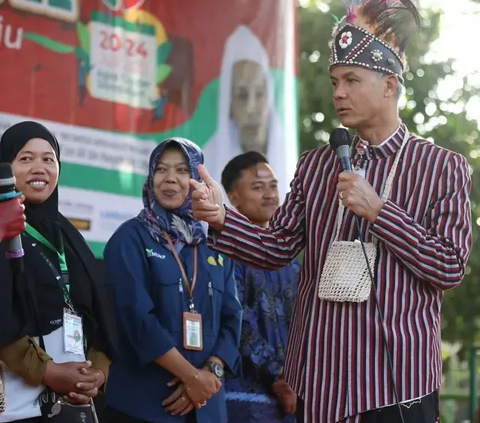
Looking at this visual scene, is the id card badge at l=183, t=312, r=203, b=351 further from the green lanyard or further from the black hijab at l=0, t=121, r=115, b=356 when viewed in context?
the green lanyard

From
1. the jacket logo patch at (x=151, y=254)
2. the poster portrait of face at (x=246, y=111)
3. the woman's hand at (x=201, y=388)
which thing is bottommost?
the woman's hand at (x=201, y=388)

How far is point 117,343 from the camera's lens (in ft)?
13.9

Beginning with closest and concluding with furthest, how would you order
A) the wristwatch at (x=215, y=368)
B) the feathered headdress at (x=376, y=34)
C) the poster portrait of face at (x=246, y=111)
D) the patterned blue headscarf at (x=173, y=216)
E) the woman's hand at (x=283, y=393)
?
1. the feathered headdress at (x=376, y=34)
2. the wristwatch at (x=215, y=368)
3. the patterned blue headscarf at (x=173, y=216)
4. the woman's hand at (x=283, y=393)
5. the poster portrait of face at (x=246, y=111)

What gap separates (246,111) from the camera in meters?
6.06

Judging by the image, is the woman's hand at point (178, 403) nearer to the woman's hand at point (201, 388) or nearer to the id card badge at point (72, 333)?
the woman's hand at point (201, 388)

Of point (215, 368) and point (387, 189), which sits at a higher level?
point (387, 189)

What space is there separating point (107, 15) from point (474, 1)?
200 inches

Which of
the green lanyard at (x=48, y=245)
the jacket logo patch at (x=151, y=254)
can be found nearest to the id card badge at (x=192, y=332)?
the jacket logo patch at (x=151, y=254)

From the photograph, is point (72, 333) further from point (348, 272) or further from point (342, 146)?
point (342, 146)

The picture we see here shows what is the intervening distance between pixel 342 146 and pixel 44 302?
4.42 feet

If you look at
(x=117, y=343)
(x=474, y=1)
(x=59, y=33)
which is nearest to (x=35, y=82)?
(x=59, y=33)

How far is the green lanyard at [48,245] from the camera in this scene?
12.9ft

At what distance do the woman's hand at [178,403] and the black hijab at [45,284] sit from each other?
0.41 m

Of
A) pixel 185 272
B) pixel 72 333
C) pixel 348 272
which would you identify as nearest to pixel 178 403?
pixel 185 272
